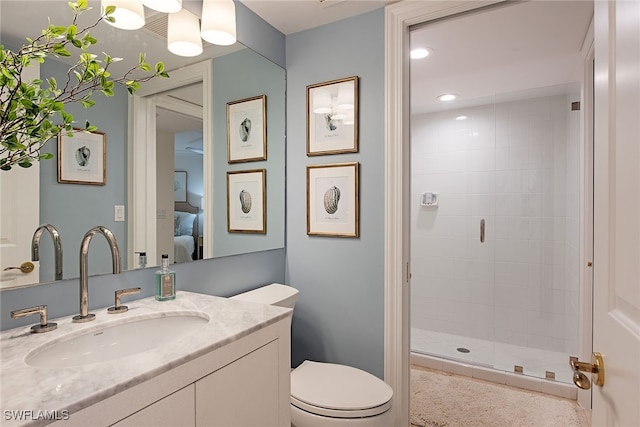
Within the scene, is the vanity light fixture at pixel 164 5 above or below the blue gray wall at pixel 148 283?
above

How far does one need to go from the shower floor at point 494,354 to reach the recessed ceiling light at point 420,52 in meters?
2.31

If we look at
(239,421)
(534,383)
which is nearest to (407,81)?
(239,421)

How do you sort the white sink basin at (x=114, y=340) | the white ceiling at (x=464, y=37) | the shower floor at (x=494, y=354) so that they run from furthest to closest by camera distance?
the shower floor at (x=494, y=354), the white ceiling at (x=464, y=37), the white sink basin at (x=114, y=340)

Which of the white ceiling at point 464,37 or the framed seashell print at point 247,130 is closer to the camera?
the white ceiling at point 464,37

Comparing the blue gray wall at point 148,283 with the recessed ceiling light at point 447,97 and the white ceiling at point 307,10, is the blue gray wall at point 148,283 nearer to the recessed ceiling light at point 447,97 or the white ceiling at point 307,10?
the white ceiling at point 307,10

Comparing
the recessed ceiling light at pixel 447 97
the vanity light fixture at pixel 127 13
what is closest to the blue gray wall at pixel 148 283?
the vanity light fixture at pixel 127 13

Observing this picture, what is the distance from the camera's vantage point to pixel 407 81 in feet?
6.01

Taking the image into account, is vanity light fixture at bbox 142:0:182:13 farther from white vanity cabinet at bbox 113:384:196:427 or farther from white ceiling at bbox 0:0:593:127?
white vanity cabinet at bbox 113:384:196:427

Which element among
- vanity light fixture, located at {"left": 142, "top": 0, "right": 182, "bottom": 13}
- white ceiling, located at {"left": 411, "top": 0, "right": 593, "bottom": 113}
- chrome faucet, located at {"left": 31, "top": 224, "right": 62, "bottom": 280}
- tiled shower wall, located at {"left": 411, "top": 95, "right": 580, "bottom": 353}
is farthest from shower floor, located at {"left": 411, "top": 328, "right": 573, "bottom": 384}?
vanity light fixture, located at {"left": 142, "top": 0, "right": 182, "bottom": 13}

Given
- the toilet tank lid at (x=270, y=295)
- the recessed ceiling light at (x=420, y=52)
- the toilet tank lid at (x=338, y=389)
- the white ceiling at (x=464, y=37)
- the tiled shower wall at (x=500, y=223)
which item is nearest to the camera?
the white ceiling at (x=464, y=37)

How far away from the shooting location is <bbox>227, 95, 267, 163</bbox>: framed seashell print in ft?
6.15

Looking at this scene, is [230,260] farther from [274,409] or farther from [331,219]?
[274,409]

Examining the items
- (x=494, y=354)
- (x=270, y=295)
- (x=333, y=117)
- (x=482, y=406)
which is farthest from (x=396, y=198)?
(x=494, y=354)

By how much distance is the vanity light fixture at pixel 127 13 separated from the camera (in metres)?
1.19
